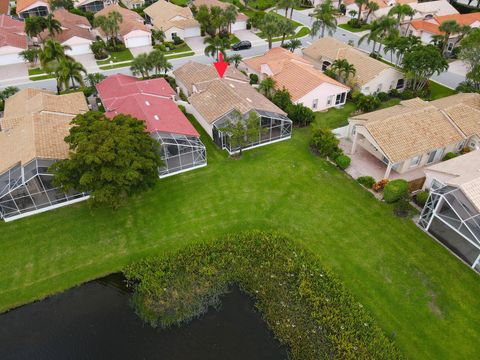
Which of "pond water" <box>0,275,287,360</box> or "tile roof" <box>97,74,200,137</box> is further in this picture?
"tile roof" <box>97,74,200,137</box>

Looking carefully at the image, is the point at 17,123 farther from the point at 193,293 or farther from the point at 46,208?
the point at 193,293

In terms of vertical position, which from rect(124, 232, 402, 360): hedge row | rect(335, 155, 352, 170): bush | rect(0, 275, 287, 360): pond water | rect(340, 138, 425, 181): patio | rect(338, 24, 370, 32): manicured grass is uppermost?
rect(338, 24, 370, 32): manicured grass

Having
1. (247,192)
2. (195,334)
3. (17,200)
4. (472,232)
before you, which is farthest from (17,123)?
(472,232)

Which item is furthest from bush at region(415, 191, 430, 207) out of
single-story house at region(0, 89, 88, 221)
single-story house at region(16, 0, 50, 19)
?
single-story house at region(16, 0, 50, 19)

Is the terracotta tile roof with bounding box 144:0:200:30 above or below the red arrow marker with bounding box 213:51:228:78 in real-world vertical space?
above

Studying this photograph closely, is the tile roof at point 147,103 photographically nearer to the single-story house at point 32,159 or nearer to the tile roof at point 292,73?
the single-story house at point 32,159

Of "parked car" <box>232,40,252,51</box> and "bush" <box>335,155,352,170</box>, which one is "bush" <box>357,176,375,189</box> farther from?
"parked car" <box>232,40,252,51</box>

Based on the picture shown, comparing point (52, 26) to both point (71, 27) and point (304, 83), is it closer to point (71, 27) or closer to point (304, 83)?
point (71, 27)
